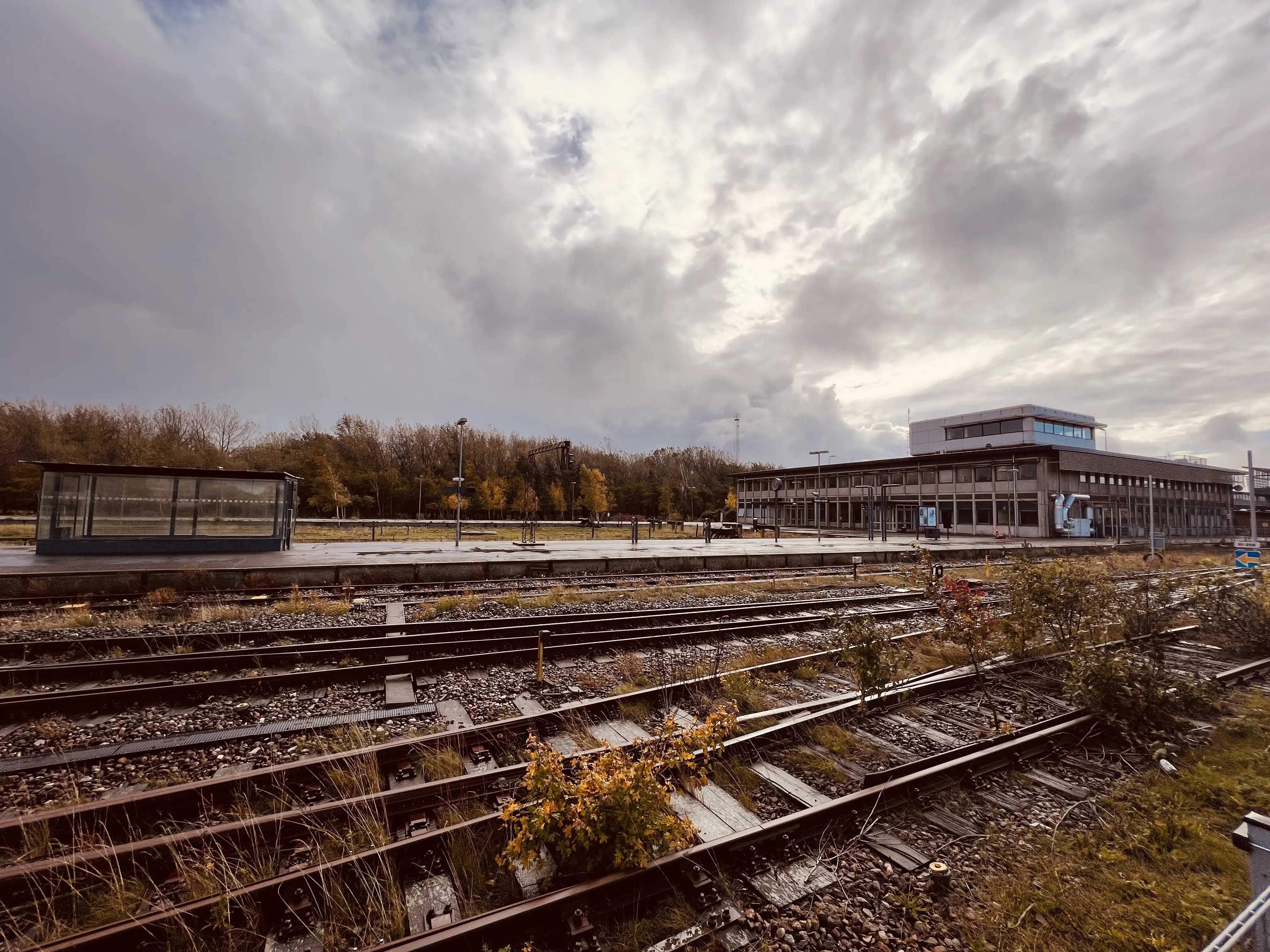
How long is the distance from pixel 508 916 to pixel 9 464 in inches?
2975

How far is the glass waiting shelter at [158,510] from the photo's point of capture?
1991 centimetres

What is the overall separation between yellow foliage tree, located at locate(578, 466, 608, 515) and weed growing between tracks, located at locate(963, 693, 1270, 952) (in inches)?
2308

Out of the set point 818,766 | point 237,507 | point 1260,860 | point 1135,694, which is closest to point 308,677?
point 818,766

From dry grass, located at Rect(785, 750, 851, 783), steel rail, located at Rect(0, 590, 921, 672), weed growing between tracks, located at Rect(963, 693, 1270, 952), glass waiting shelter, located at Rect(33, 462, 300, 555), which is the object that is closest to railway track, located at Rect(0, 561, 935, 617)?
steel rail, located at Rect(0, 590, 921, 672)

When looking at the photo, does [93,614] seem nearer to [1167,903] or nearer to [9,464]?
[1167,903]

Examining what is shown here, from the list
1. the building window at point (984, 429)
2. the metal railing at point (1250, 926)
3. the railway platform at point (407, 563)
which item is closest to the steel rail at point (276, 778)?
the metal railing at point (1250, 926)

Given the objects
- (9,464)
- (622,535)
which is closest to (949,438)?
(622,535)

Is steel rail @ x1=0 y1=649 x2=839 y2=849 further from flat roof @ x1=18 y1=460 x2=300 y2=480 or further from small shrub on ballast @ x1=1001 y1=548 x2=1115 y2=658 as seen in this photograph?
flat roof @ x1=18 y1=460 x2=300 y2=480

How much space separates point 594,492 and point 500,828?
2499 inches

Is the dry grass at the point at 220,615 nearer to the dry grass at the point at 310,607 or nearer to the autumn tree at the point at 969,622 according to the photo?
the dry grass at the point at 310,607

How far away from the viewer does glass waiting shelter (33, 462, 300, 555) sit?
65.3 ft

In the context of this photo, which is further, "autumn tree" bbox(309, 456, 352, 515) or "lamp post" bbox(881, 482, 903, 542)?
"autumn tree" bbox(309, 456, 352, 515)

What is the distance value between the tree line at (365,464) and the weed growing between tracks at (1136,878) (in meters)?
42.8

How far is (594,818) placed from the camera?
384cm
